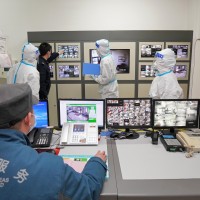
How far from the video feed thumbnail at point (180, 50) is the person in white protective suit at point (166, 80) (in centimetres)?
95

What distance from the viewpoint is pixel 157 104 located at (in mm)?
1958

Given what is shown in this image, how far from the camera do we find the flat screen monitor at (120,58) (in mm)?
3742

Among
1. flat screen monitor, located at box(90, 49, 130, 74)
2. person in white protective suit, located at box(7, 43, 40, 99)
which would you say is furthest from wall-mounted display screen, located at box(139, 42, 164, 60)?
person in white protective suit, located at box(7, 43, 40, 99)

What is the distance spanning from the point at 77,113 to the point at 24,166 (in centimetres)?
118

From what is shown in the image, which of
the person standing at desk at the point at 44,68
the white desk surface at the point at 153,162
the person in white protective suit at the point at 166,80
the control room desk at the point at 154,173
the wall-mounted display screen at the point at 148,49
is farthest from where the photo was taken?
the wall-mounted display screen at the point at 148,49

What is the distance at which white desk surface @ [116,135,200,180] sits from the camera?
4.52 feet

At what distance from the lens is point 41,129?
6.39ft

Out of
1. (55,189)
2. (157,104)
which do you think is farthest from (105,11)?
(55,189)

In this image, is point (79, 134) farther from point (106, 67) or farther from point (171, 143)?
point (106, 67)

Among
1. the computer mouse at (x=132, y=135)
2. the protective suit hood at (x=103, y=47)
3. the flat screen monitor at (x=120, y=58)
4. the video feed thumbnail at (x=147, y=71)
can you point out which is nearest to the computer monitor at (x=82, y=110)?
the computer mouse at (x=132, y=135)

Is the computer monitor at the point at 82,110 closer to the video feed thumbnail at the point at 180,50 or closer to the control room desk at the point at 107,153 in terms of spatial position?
the control room desk at the point at 107,153

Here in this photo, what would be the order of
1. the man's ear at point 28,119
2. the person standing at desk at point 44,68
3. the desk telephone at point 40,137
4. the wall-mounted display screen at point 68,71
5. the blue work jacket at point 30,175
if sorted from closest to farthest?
1. the blue work jacket at point 30,175
2. the man's ear at point 28,119
3. the desk telephone at point 40,137
4. the person standing at desk at point 44,68
5. the wall-mounted display screen at point 68,71

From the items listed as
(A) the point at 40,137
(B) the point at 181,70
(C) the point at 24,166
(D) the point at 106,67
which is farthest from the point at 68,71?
(C) the point at 24,166

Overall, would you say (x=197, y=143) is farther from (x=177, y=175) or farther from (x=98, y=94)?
(x=98, y=94)
